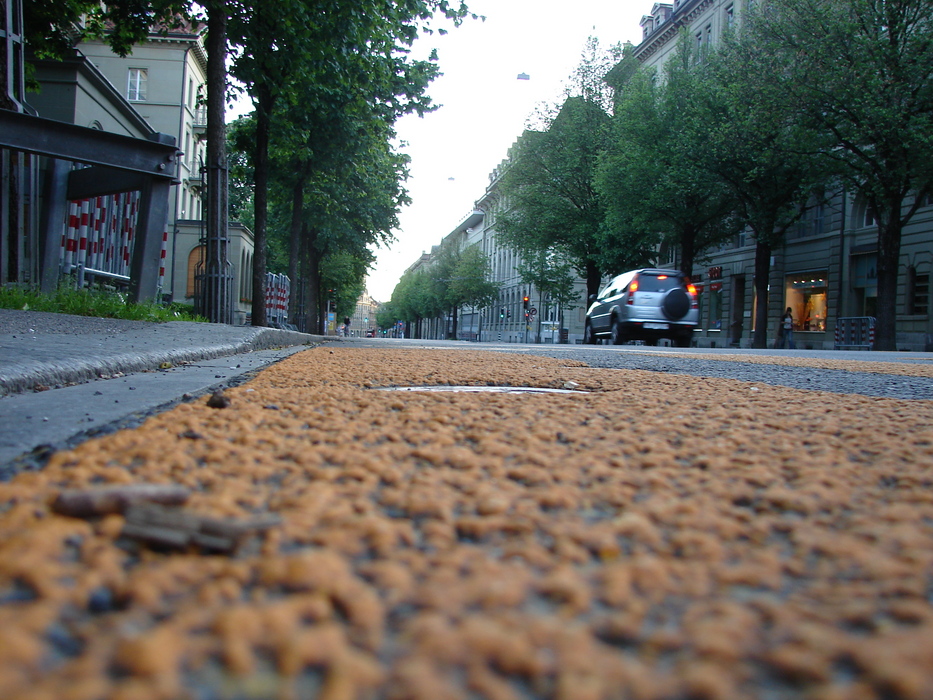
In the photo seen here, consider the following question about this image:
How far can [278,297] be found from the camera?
60.9 ft

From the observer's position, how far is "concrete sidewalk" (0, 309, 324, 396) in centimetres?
261

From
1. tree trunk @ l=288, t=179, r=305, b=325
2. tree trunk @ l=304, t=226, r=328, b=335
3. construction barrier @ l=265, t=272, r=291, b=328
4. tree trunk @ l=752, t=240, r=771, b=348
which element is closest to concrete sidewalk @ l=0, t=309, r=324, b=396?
construction barrier @ l=265, t=272, r=291, b=328

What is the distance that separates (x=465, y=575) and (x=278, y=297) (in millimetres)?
18577

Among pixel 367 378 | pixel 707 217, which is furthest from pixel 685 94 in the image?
pixel 367 378

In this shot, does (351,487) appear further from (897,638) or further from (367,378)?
(367,378)

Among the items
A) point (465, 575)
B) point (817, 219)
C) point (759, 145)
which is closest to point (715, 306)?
point (817, 219)

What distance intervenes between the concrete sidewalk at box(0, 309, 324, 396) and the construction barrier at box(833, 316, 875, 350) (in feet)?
80.5

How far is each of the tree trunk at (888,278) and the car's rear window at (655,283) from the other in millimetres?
7559

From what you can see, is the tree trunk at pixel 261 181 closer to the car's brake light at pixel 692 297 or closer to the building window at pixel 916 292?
the car's brake light at pixel 692 297

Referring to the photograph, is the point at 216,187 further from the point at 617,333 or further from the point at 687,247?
the point at 687,247

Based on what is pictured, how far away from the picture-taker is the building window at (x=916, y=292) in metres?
25.3

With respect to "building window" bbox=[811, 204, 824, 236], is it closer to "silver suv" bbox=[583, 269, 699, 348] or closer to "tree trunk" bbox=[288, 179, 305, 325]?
"silver suv" bbox=[583, 269, 699, 348]

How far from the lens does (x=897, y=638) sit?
571 mm

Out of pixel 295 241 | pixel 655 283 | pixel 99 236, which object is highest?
pixel 295 241
